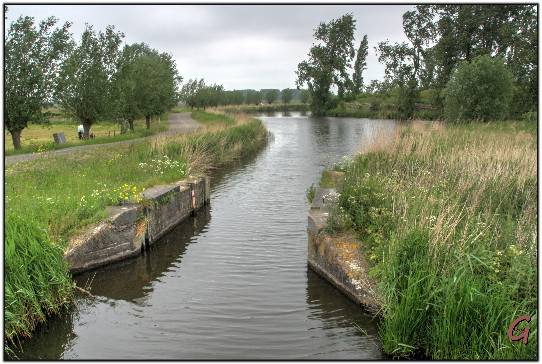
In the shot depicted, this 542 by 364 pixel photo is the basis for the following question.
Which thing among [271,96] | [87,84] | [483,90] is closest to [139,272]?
[87,84]

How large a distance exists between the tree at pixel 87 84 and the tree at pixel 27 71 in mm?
2692

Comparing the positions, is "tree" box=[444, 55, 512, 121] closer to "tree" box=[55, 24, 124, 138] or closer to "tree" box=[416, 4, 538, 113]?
"tree" box=[416, 4, 538, 113]

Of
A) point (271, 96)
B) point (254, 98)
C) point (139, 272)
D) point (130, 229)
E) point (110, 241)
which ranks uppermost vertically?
point (271, 96)

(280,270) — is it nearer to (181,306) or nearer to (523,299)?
(181,306)

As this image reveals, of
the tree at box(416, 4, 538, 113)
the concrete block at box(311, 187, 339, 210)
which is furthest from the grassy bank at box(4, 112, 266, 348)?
the tree at box(416, 4, 538, 113)

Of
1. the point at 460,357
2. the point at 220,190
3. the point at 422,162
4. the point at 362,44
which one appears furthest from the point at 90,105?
the point at 362,44

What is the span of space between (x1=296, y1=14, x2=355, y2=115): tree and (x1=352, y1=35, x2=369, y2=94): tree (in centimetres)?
A: 193

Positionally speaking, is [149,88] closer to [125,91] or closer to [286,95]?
[125,91]

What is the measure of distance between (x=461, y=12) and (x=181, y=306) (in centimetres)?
4242

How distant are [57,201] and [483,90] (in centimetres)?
2128

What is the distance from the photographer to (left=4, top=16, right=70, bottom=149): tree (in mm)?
19344

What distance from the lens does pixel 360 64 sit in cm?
7606

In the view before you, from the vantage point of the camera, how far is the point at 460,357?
5168 millimetres

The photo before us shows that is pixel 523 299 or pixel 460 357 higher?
pixel 523 299
